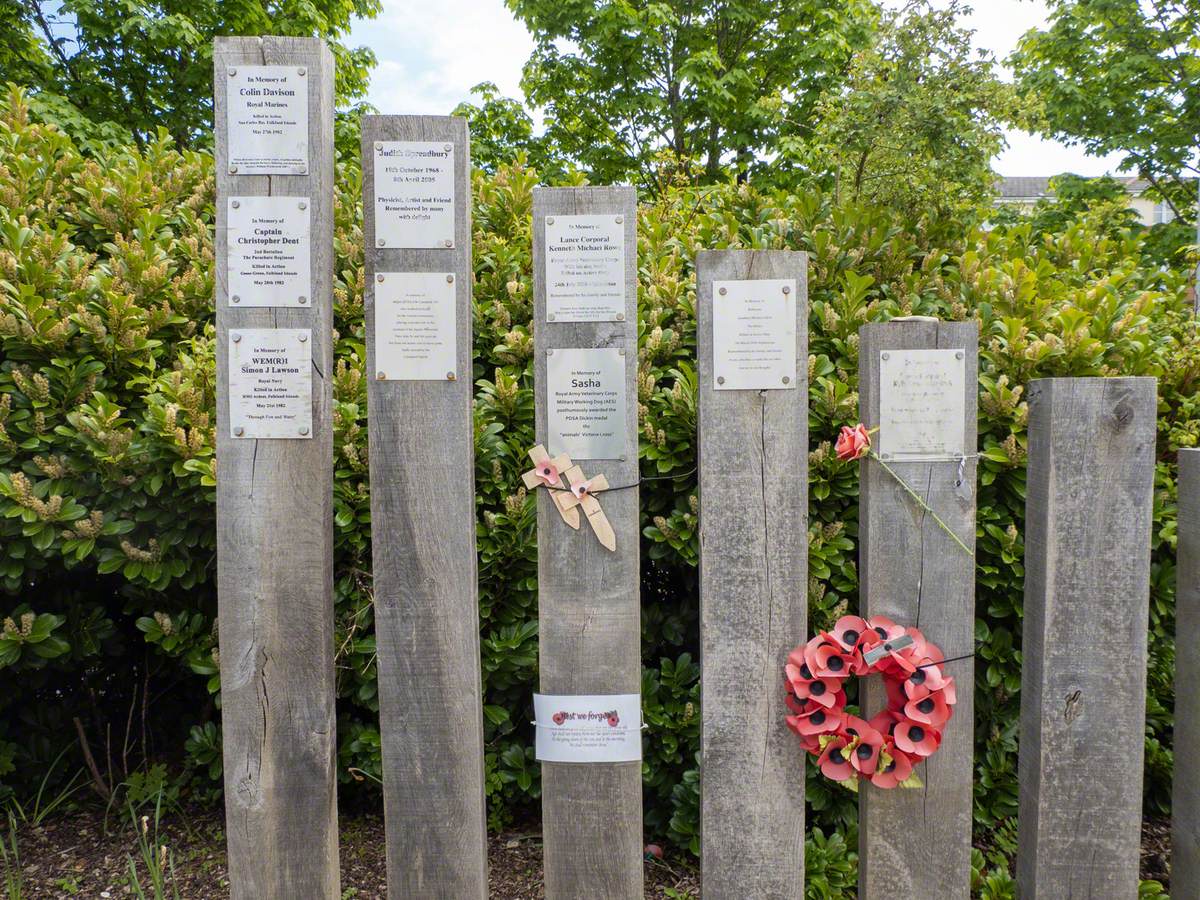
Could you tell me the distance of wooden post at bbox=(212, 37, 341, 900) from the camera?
1718mm

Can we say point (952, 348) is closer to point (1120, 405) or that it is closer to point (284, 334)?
point (1120, 405)

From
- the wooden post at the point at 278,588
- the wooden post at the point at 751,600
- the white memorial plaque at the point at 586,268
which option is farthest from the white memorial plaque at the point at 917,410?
the wooden post at the point at 278,588

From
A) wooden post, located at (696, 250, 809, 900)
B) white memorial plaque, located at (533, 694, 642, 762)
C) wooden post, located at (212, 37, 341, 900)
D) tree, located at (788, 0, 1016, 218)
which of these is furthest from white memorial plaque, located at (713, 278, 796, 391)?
tree, located at (788, 0, 1016, 218)

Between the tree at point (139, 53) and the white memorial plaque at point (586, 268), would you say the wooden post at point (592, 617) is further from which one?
the tree at point (139, 53)

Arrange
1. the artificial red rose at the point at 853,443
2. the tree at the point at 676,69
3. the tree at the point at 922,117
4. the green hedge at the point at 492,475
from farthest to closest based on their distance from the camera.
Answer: the tree at the point at 676,69 → the tree at the point at 922,117 → the green hedge at the point at 492,475 → the artificial red rose at the point at 853,443

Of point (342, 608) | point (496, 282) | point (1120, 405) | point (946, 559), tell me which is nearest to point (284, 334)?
point (342, 608)

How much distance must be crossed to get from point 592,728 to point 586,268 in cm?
100

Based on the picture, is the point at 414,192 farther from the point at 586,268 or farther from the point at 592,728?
the point at 592,728

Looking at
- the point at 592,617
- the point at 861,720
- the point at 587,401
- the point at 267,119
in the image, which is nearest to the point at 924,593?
the point at 861,720

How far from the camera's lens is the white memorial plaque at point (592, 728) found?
1.72 m

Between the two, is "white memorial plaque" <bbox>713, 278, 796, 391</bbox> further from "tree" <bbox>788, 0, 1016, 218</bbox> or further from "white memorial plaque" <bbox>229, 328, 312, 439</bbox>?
"tree" <bbox>788, 0, 1016, 218</bbox>

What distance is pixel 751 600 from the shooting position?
1.71 m

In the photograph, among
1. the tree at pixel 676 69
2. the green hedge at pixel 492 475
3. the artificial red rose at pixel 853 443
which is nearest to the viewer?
the artificial red rose at pixel 853 443

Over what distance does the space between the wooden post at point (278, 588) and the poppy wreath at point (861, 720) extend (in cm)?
105
